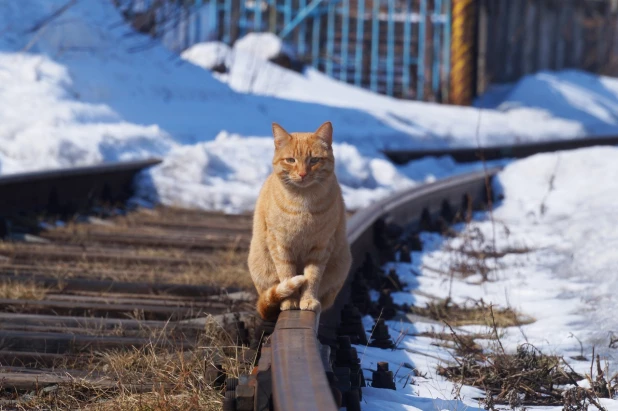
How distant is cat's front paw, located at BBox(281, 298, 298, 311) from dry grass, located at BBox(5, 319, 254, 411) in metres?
0.25

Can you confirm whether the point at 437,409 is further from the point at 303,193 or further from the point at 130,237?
the point at 130,237

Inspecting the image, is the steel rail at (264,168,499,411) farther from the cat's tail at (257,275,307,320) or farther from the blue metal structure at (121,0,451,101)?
the blue metal structure at (121,0,451,101)

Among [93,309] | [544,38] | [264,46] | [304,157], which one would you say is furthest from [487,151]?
[544,38]

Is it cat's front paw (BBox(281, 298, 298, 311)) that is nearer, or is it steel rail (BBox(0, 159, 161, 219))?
cat's front paw (BBox(281, 298, 298, 311))

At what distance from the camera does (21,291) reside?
493 centimetres

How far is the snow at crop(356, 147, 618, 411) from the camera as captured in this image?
4184mm

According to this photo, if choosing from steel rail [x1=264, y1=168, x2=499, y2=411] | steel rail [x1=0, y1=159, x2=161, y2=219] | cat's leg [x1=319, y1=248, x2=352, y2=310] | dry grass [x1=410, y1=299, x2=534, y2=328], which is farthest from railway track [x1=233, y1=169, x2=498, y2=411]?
steel rail [x1=0, y1=159, x2=161, y2=219]

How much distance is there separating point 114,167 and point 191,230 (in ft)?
4.59

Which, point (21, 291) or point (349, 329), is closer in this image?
point (349, 329)

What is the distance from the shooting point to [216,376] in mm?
3334

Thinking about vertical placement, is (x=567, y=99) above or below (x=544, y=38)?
below

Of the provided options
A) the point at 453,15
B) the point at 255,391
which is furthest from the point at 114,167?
the point at 453,15

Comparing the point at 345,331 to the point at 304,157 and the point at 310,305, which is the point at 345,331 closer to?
the point at 310,305

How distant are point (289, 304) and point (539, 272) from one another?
2.87 meters
